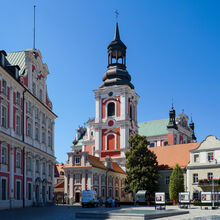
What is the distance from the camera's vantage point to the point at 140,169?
64062mm

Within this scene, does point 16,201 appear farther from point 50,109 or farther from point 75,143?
point 75,143

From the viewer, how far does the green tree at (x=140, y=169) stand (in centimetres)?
6303

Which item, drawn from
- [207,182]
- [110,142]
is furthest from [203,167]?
[110,142]

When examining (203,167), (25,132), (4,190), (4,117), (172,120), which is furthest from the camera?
(172,120)

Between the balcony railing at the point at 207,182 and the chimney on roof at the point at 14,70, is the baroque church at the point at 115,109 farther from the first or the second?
the chimney on roof at the point at 14,70

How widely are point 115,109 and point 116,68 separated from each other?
8707 millimetres

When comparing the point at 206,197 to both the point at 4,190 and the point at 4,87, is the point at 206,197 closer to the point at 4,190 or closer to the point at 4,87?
the point at 4,190

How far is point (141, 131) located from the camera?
335 ft

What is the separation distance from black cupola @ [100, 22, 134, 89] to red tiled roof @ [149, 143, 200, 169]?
668 inches

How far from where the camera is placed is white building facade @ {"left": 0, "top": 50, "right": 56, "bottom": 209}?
127 ft

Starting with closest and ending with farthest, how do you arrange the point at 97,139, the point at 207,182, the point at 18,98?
1. the point at 18,98
2. the point at 207,182
3. the point at 97,139

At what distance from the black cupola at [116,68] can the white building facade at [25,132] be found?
30.4m

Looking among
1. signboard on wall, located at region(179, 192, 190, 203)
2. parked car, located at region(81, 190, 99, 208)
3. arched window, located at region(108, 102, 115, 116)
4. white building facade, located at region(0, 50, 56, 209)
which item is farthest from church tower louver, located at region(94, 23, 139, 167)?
signboard on wall, located at region(179, 192, 190, 203)

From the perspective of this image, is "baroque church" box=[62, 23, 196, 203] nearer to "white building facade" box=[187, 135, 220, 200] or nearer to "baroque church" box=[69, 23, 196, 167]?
"baroque church" box=[69, 23, 196, 167]
